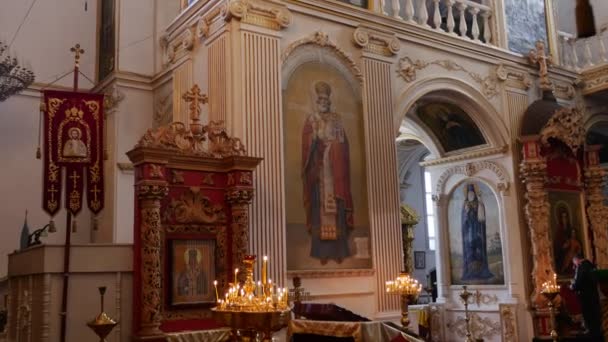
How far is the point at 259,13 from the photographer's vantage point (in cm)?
977

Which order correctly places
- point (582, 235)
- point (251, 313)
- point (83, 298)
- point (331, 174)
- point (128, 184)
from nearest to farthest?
point (251, 313) < point (83, 298) < point (331, 174) < point (128, 184) < point (582, 235)

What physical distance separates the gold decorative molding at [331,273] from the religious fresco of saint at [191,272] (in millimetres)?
1392

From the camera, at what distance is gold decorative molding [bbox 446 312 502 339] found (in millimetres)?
12992

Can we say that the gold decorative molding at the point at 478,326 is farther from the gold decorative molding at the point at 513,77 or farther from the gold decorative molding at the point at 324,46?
the gold decorative molding at the point at 324,46

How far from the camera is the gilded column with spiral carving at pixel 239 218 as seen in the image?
27.8 feet

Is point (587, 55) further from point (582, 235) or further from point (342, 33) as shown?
point (342, 33)

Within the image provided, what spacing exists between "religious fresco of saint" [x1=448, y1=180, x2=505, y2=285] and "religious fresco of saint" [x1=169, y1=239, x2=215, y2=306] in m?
7.06

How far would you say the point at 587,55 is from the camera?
Answer: 50.1ft

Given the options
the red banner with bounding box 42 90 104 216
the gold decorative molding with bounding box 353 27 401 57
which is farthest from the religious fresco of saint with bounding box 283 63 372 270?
the red banner with bounding box 42 90 104 216

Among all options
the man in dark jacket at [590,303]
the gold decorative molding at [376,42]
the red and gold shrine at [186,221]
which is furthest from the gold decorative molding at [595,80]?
the red and gold shrine at [186,221]

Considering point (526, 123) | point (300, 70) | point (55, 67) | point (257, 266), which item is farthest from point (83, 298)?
point (526, 123)

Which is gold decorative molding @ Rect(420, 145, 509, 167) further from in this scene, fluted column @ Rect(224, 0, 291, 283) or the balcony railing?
fluted column @ Rect(224, 0, 291, 283)

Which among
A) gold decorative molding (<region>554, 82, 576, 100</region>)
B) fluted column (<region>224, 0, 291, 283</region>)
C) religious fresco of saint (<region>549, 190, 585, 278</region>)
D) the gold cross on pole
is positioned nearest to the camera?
fluted column (<region>224, 0, 291, 283</region>)

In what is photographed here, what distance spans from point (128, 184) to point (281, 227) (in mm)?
4443
